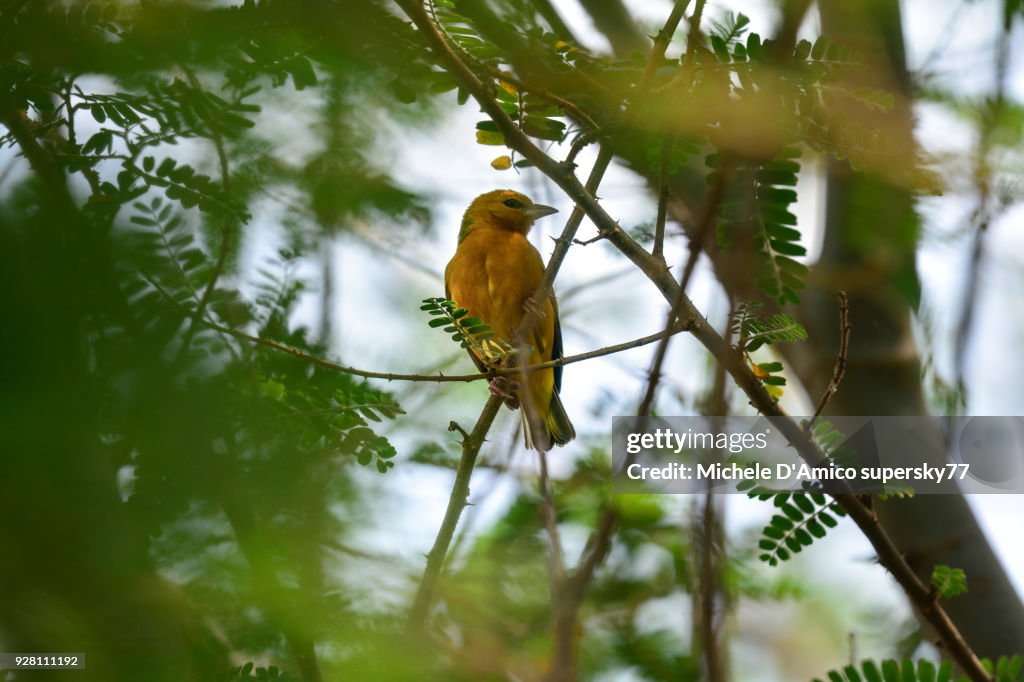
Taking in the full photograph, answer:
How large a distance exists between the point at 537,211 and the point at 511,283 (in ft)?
2.55

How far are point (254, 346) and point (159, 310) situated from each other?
858 millimetres

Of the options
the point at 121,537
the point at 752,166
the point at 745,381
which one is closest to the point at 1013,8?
the point at 752,166

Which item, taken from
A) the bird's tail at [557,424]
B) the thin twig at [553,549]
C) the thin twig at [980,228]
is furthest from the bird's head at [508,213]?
the thin twig at [553,549]

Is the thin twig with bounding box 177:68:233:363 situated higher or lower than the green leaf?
higher

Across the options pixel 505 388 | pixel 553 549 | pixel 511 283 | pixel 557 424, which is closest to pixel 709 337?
pixel 553 549

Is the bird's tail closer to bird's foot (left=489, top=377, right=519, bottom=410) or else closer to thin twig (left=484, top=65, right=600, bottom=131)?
bird's foot (left=489, top=377, right=519, bottom=410)

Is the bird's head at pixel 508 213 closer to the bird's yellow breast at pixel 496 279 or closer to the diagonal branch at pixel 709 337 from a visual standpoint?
the bird's yellow breast at pixel 496 279

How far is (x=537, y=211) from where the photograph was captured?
5.69 meters

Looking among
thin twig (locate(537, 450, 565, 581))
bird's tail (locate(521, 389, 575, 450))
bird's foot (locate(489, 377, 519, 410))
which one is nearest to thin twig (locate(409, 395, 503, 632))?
bird's foot (locate(489, 377, 519, 410))

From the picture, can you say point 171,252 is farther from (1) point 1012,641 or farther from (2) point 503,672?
(1) point 1012,641

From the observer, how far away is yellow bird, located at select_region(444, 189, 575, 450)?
511cm

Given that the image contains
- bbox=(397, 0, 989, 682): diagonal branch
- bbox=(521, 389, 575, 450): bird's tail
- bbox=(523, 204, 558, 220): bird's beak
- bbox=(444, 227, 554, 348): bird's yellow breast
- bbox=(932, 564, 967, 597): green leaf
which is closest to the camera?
bbox=(397, 0, 989, 682): diagonal branch

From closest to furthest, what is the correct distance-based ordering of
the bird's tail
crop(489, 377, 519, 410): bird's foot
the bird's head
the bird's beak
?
crop(489, 377, 519, 410): bird's foot → the bird's tail → the bird's beak → the bird's head

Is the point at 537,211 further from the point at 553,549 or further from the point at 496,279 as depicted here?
the point at 553,549
